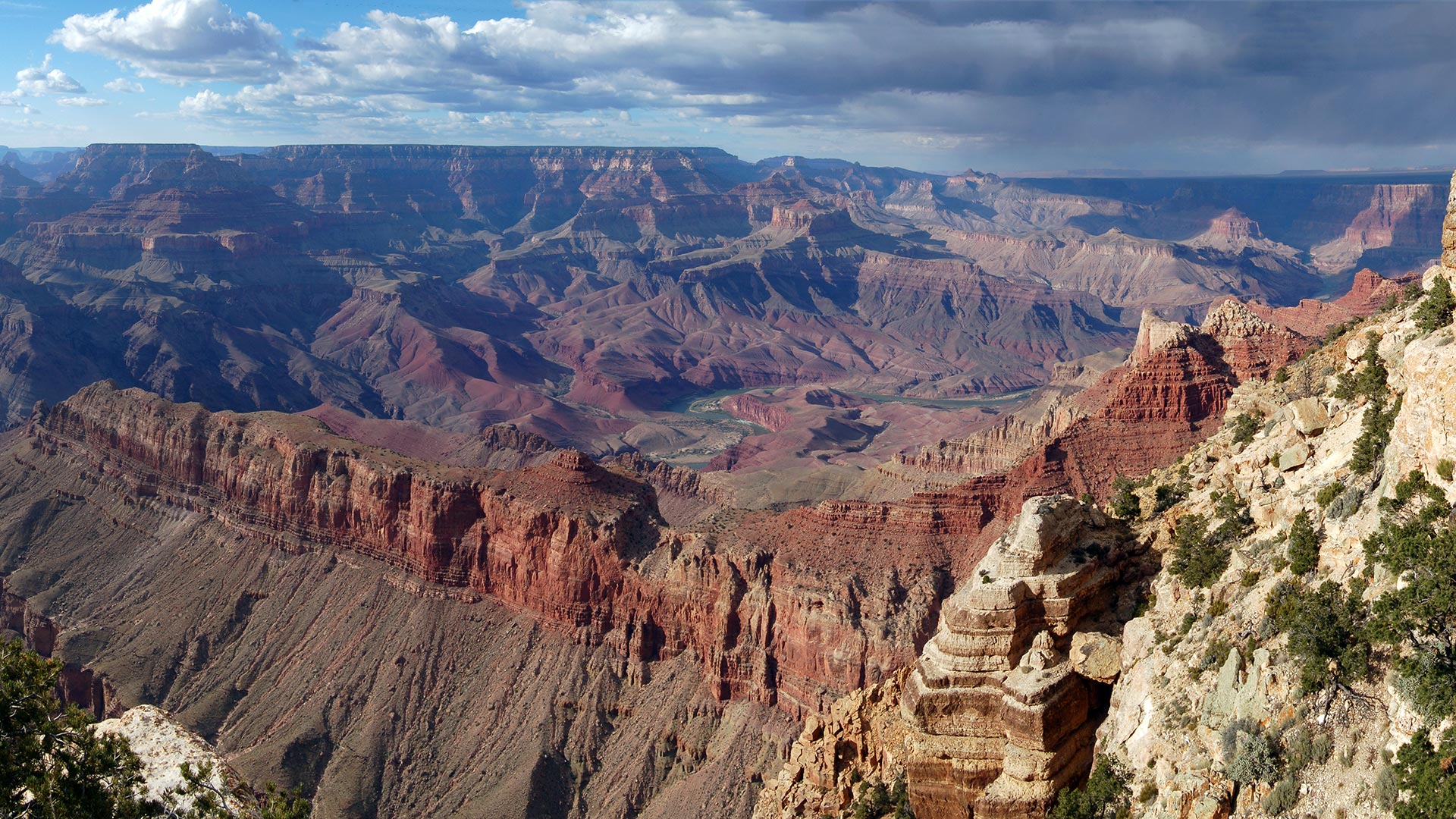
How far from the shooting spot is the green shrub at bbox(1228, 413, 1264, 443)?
37.0 m

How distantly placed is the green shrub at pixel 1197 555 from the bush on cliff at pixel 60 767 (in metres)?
24.6

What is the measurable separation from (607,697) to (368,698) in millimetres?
18322

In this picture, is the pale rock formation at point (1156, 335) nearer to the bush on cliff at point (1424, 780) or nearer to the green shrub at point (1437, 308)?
the green shrub at point (1437, 308)

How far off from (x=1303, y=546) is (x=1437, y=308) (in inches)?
299

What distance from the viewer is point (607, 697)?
75.4m

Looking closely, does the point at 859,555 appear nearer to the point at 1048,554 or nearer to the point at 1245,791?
the point at 1048,554

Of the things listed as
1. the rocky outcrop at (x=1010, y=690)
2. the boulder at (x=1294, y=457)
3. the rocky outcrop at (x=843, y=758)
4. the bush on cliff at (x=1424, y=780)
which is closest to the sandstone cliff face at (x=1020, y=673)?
the rocky outcrop at (x=1010, y=690)

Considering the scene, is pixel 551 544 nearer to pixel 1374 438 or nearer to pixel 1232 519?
pixel 1232 519

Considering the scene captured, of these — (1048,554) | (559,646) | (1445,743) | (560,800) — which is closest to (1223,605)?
(1048,554)

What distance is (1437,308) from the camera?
27703mm

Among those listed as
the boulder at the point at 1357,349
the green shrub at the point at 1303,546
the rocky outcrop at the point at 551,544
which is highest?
the boulder at the point at 1357,349

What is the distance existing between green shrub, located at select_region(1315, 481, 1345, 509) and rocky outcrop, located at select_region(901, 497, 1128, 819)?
672 centimetres

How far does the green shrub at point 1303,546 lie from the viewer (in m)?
25.2

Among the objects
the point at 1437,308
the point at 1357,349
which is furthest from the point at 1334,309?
the point at 1437,308
